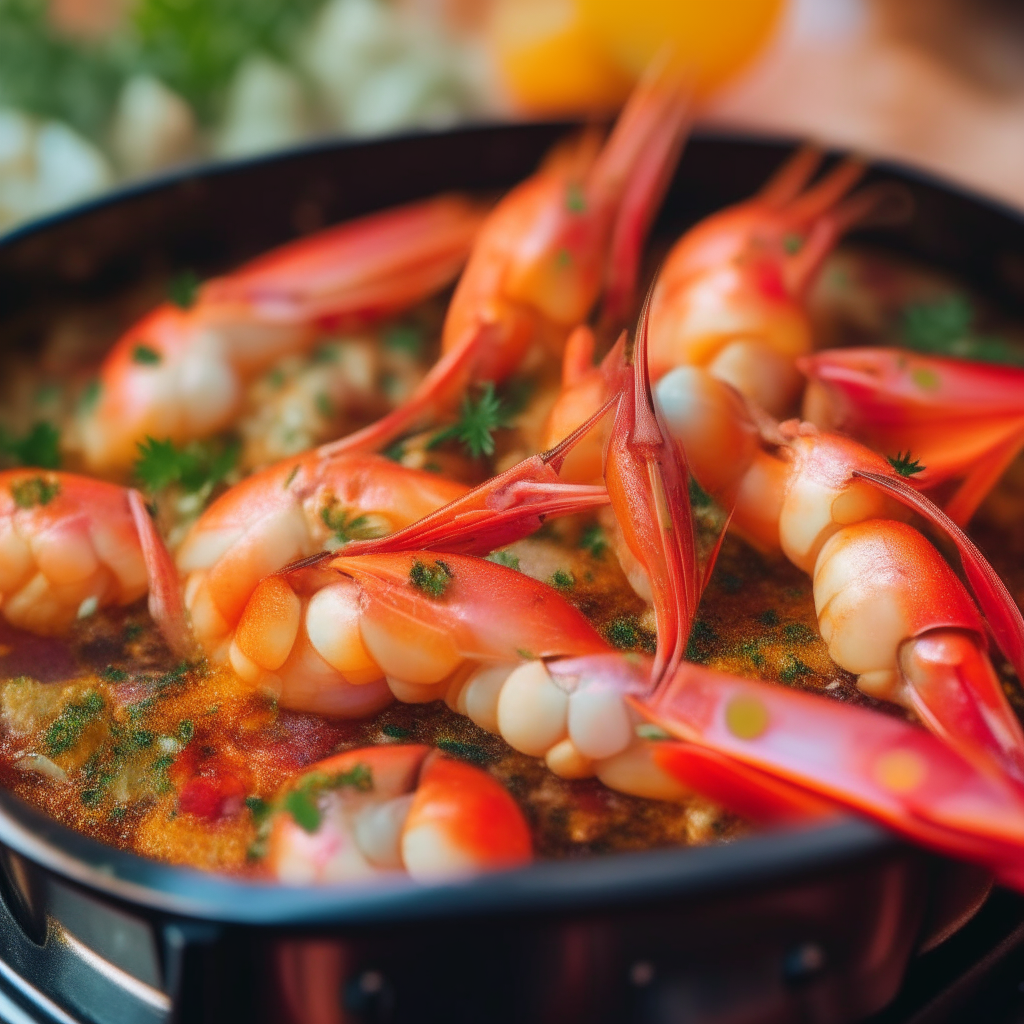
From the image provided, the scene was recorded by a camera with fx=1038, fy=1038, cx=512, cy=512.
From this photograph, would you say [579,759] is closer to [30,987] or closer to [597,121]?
[30,987]

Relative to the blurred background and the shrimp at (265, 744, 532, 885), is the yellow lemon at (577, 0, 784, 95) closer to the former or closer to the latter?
the blurred background

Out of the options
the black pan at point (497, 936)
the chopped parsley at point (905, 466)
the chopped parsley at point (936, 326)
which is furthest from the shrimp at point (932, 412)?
the black pan at point (497, 936)

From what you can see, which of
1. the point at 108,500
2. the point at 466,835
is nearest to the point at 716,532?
the point at 466,835

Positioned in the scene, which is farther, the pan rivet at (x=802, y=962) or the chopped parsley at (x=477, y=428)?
the chopped parsley at (x=477, y=428)

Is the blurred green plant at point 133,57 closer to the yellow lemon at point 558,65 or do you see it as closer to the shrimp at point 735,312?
the yellow lemon at point 558,65

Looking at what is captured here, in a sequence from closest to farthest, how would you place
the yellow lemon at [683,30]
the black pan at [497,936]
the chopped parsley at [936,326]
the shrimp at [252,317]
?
the black pan at [497,936] < the shrimp at [252,317] < the chopped parsley at [936,326] < the yellow lemon at [683,30]

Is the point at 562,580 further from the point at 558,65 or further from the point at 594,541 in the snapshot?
the point at 558,65

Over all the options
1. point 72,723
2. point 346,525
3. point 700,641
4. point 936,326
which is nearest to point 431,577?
point 346,525

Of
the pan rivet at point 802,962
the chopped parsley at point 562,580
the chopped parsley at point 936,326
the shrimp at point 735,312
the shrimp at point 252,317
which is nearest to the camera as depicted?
the pan rivet at point 802,962
